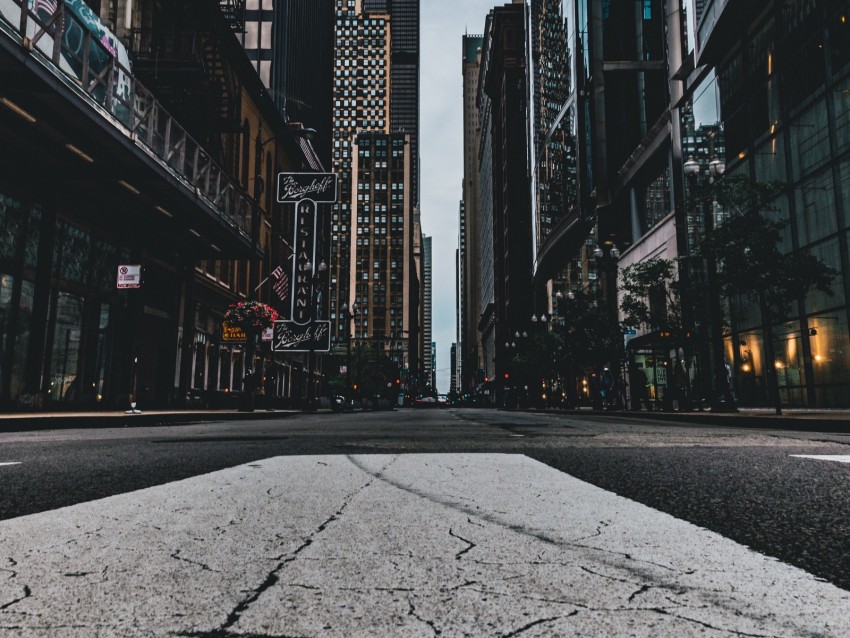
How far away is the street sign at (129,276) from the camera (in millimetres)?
18031

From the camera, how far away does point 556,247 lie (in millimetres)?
63719

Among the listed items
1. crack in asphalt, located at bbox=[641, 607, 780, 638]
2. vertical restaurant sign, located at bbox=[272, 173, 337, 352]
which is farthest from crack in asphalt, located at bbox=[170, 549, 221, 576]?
vertical restaurant sign, located at bbox=[272, 173, 337, 352]

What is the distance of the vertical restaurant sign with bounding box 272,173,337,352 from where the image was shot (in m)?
34.8

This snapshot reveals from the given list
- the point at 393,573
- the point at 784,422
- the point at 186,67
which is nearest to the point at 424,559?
the point at 393,573

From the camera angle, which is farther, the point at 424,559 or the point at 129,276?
the point at 129,276

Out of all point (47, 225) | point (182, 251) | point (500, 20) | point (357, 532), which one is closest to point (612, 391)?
point (182, 251)

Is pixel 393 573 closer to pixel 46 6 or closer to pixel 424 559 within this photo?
pixel 424 559

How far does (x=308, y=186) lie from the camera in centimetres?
4275

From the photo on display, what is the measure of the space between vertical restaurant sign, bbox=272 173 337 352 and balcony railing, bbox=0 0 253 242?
12.8 metres

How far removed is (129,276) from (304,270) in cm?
2403

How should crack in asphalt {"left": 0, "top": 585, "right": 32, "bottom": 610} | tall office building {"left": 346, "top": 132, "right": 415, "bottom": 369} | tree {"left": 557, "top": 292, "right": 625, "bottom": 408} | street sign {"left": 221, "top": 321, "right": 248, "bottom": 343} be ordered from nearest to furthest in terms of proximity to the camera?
crack in asphalt {"left": 0, "top": 585, "right": 32, "bottom": 610} → street sign {"left": 221, "top": 321, "right": 248, "bottom": 343} → tree {"left": 557, "top": 292, "right": 625, "bottom": 408} → tall office building {"left": 346, "top": 132, "right": 415, "bottom": 369}

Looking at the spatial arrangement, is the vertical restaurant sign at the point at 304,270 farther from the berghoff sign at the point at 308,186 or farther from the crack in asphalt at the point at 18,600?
the crack in asphalt at the point at 18,600

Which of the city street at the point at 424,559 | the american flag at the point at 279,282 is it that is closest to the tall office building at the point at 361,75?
the american flag at the point at 279,282

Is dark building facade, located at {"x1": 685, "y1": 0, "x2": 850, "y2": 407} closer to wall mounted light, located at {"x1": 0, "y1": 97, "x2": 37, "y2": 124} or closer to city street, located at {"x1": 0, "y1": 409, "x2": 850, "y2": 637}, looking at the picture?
city street, located at {"x1": 0, "y1": 409, "x2": 850, "y2": 637}
